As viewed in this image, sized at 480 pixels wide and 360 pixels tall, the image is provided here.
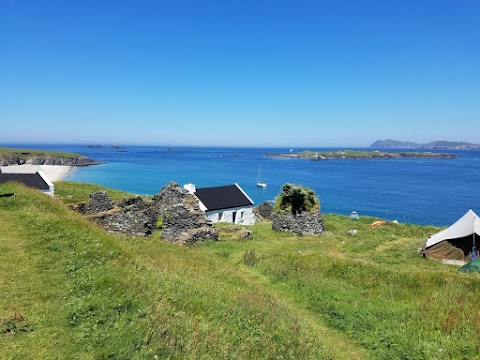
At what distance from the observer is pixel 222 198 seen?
4784 centimetres

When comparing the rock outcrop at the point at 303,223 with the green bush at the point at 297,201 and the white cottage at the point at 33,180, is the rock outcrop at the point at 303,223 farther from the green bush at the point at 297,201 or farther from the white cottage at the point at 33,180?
the white cottage at the point at 33,180

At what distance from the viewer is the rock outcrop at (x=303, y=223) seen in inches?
1410

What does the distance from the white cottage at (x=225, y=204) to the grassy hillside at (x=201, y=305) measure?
25920mm

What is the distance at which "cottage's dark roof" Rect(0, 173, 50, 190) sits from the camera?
156ft

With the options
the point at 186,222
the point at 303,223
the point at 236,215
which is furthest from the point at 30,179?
the point at 303,223

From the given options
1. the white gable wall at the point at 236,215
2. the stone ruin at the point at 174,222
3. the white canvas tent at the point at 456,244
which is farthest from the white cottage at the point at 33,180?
the white canvas tent at the point at 456,244

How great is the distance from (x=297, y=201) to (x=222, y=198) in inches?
548

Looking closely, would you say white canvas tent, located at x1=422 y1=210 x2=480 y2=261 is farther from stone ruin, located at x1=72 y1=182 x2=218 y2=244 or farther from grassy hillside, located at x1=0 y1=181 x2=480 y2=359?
stone ruin, located at x1=72 y1=182 x2=218 y2=244

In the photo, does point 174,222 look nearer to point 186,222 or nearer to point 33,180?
point 186,222

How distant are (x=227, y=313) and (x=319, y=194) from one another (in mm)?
104422

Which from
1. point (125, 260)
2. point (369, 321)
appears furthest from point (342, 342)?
point (125, 260)

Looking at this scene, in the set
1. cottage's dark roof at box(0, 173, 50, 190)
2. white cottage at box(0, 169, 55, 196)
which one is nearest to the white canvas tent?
white cottage at box(0, 169, 55, 196)

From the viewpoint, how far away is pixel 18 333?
301 inches

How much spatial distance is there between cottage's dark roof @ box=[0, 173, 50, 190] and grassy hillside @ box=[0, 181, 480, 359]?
3266cm
